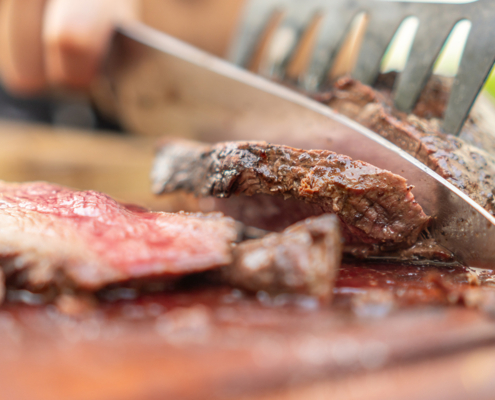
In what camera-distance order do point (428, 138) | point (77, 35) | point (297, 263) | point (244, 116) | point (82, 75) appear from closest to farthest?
1. point (297, 263)
2. point (428, 138)
3. point (244, 116)
4. point (77, 35)
5. point (82, 75)

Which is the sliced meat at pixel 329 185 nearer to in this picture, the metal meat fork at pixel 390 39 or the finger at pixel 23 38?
the metal meat fork at pixel 390 39

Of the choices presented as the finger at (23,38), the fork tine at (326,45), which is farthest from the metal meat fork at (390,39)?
the finger at (23,38)

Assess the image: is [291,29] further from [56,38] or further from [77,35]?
[56,38]

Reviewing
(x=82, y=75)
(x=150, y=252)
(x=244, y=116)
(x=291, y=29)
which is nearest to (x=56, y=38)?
(x=82, y=75)

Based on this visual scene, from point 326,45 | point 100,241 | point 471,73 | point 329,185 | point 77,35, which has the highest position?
point 326,45

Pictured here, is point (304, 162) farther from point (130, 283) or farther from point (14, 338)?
point (14, 338)

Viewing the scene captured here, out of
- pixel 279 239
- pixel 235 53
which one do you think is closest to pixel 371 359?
pixel 279 239
